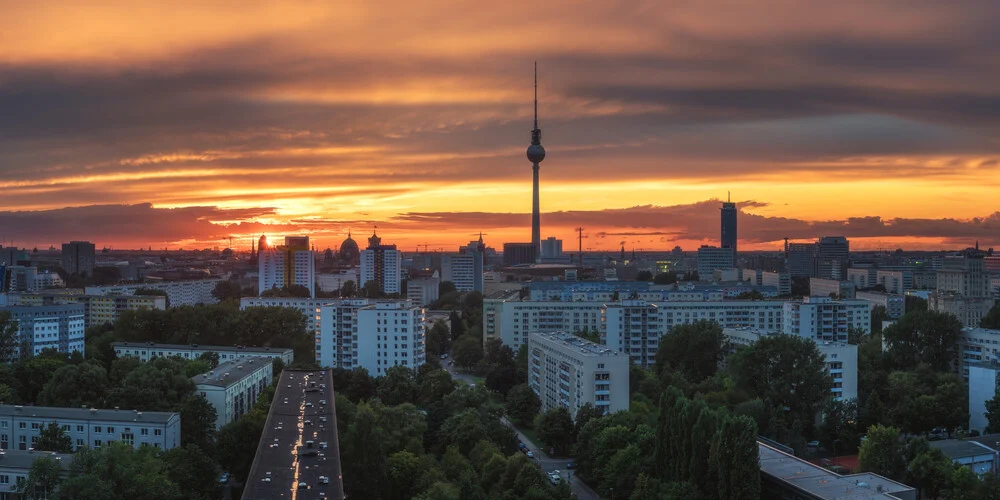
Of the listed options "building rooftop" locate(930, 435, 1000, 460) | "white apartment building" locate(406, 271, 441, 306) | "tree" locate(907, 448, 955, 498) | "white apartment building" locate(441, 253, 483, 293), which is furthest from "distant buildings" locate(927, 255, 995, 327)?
"white apartment building" locate(441, 253, 483, 293)

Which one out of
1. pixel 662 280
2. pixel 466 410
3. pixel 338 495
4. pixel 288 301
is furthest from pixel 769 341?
pixel 662 280

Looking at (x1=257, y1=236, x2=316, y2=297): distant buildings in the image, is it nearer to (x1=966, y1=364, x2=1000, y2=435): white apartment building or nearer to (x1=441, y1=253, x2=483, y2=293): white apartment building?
(x1=441, y1=253, x2=483, y2=293): white apartment building

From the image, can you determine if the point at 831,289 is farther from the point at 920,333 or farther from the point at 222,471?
the point at 222,471

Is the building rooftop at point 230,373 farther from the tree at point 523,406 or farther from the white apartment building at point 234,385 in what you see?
the tree at point 523,406

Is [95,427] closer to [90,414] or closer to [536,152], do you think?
[90,414]

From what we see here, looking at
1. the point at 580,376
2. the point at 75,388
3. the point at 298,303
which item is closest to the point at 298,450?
the point at 580,376

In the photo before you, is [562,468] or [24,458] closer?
[24,458]
